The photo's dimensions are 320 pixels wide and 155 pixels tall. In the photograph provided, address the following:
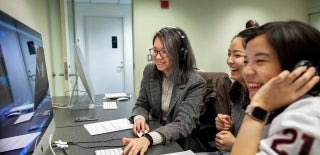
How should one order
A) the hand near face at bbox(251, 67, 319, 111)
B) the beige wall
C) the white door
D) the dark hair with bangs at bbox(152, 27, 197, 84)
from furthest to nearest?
the white door
the beige wall
the dark hair with bangs at bbox(152, 27, 197, 84)
the hand near face at bbox(251, 67, 319, 111)

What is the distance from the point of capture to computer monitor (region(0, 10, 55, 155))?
574 mm

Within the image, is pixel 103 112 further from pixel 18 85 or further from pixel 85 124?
pixel 18 85

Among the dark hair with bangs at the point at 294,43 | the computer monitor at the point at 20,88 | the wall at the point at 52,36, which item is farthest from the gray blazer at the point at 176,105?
the wall at the point at 52,36

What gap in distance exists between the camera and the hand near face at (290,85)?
65 centimetres

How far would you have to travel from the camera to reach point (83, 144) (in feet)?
3.88

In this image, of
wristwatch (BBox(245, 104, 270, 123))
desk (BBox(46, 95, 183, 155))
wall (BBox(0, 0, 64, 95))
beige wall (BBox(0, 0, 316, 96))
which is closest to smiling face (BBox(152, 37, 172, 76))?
desk (BBox(46, 95, 183, 155))

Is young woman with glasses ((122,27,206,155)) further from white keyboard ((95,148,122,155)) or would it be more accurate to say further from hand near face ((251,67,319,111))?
hand near face ((251,67,319,111))

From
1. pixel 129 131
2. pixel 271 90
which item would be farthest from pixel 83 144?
pixel 271 90

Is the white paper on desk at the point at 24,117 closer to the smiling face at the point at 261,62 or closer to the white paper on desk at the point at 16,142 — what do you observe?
the white paper on desk at the point at 16,142

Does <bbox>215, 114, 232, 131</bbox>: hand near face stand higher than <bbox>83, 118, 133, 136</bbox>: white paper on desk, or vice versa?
<bbox>215, 114, 232, 131</bbox>: hand near face

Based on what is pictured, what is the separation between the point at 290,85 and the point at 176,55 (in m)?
0.96

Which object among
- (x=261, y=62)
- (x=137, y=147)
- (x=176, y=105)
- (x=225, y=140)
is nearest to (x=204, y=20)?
(x=176, y=105)

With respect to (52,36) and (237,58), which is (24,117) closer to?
(237,58)

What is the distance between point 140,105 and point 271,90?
3.68 ft
